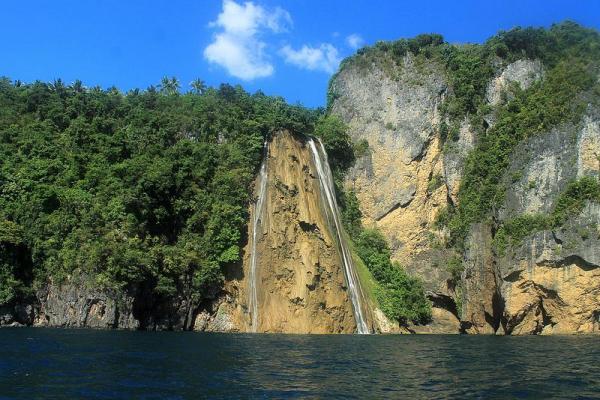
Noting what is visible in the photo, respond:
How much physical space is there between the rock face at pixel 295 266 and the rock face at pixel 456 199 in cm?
786

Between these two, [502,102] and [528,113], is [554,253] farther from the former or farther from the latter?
[502,102]

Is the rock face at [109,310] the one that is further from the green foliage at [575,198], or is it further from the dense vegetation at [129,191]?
the green foliage at [575,198]

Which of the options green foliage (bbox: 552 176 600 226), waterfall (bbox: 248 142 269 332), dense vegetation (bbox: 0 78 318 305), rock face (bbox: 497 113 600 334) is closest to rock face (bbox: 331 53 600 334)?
rock face (bbox: 497 113 600 334)

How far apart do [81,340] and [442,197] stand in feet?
111

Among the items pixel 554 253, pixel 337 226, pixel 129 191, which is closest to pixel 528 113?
pixel 554 253

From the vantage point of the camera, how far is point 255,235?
42188 millimetres

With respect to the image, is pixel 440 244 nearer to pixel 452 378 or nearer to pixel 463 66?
pixel 463 66

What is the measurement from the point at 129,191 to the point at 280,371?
24.7 m

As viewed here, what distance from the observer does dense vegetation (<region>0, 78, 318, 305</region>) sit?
3775cm

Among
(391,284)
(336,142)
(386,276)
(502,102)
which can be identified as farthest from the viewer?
(336,142)

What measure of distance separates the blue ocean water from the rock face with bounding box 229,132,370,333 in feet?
46.0

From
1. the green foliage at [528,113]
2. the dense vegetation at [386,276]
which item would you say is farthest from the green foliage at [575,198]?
the dense vegetation at [386,276]

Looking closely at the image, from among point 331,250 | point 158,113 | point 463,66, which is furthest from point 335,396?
point 463,66

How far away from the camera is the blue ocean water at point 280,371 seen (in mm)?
13875
